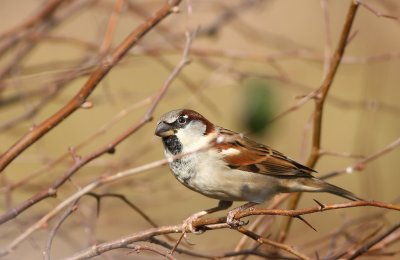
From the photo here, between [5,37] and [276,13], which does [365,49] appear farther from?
[5,37]

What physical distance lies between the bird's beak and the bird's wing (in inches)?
7.7

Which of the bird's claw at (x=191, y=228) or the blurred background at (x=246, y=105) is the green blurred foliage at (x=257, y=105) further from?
the bird's claw at (x=191, y=228)

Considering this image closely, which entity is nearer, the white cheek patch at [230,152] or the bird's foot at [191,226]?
the bird's foot at [191,226]

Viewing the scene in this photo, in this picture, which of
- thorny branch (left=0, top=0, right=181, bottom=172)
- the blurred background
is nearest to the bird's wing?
the blurred background

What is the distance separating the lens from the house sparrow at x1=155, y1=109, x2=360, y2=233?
94.6 inches

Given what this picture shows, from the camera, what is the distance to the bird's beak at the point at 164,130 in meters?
2.37

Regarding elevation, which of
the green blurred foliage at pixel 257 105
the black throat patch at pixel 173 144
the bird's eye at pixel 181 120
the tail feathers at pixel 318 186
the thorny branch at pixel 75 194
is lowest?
the thorny branch at pixel 75 194

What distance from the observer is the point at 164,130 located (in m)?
2.39

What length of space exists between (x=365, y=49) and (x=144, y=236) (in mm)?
5477

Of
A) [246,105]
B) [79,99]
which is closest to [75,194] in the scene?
[79,99]

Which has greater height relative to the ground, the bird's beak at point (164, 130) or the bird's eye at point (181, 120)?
the bird's eye at point (181, 120)

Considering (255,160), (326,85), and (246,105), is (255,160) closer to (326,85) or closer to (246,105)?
(326,85)

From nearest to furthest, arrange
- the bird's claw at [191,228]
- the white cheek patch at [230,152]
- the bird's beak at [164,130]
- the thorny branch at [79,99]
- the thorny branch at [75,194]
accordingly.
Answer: the thorny branch at [75,194] < the thorny branch at [79,99] < the bird's claw at [191,228] < the bird's beak at [164,130] < the white cheek patch at [230,152]

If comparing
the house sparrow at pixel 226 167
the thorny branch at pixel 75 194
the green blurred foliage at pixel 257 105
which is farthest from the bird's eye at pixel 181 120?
the green blurred foliage at pixel 257 105
